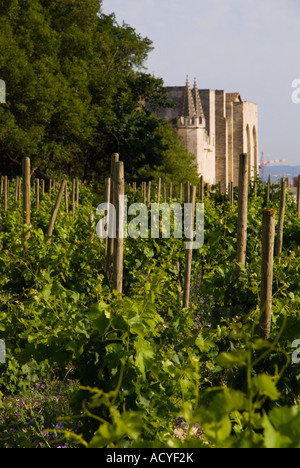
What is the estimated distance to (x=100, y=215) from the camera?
5.88 m

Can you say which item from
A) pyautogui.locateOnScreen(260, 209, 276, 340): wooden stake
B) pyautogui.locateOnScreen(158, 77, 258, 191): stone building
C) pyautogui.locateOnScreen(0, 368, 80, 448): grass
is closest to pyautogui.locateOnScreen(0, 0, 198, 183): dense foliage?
pyautogui.locateOnScreen(158, 77, 258, 191): stone building

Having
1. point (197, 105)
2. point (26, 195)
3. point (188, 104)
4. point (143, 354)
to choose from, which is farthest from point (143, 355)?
point (197, 105)

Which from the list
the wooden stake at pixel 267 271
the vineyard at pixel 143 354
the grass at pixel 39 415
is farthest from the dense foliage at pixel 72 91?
the wooden stake at pixel 267 271

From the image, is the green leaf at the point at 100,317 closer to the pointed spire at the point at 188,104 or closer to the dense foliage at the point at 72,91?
the dense foliage at the point at 72,91

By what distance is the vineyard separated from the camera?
49.7 inches

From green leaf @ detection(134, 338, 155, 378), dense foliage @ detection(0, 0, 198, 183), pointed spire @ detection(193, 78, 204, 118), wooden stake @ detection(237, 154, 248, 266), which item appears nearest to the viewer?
green leaf @ detection(134, 338, 155, 378)

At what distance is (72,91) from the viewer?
24.0 meters

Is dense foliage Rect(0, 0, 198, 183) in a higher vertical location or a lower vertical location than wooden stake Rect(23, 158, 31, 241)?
higher

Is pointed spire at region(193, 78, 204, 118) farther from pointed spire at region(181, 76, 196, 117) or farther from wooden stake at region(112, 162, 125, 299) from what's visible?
wooden stake at region(112, 162, 125, 299)

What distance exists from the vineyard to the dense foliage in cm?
1595

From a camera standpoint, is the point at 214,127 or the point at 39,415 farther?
the point at 214,127

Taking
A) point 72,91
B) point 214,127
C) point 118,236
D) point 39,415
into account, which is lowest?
point 39,415

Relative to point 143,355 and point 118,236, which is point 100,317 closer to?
point 143,355

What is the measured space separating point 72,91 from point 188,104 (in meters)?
20.4
